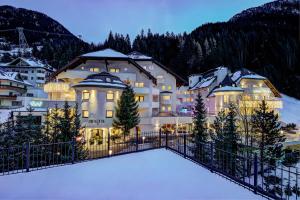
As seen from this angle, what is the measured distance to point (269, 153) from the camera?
2544 cm

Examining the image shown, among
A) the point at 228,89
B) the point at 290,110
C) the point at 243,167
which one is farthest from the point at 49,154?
the point at 290,110

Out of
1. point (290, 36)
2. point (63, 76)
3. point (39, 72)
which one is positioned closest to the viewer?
point (63, 76)

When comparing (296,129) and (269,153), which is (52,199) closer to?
(269,153)

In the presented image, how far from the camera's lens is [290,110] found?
5888 cm

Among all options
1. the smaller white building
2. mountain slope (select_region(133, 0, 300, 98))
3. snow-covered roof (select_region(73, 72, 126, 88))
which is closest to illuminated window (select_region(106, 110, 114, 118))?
snow-covered roof (select_region(73, 72, 126, 88))

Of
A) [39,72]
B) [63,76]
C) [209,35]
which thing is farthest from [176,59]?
[63,76]

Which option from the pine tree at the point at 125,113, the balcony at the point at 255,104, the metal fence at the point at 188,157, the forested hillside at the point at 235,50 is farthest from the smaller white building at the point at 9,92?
the forested hillside at the point at 235,50

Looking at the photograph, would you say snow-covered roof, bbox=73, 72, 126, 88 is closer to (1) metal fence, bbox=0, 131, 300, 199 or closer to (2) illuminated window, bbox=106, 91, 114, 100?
(2) illuminated window, bbox=106, 91, 114, 100

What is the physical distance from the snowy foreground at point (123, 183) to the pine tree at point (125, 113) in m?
20.1

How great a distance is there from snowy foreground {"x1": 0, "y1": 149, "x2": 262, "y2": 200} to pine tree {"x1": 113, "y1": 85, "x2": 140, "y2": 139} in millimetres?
20065

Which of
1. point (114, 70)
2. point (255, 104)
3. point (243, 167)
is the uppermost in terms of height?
point (114, 70)

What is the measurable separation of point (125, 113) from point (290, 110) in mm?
47045

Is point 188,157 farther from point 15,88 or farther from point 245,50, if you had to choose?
point 245,50

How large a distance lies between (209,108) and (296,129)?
16.2m
